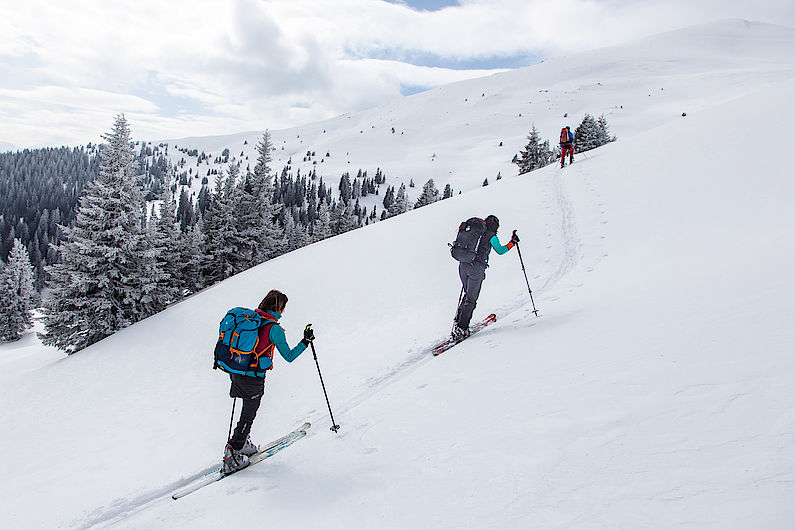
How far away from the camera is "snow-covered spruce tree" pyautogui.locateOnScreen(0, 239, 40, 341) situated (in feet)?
171

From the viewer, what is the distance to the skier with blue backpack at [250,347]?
5.00 m

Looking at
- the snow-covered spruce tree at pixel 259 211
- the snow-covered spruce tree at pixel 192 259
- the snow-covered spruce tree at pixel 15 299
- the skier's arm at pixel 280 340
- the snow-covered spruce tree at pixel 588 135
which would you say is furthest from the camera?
the snow-covered spruce tree at pixel 15 299

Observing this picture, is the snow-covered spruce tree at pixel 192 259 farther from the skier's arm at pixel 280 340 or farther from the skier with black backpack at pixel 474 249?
the skier's arm at pixel 280 340

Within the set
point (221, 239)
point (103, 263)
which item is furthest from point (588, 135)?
point (103, 263)

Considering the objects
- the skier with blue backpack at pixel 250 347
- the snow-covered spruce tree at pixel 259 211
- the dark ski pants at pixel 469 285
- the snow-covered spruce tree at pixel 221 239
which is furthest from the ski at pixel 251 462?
the snow-covered spruce tree at pixel 259 211

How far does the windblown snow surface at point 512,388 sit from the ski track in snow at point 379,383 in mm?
63

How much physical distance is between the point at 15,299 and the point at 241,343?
66707 millimetres

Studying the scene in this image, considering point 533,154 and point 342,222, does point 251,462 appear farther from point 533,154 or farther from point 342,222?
point 342,222

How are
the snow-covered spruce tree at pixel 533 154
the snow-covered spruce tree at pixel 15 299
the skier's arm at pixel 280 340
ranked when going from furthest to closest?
the snow-covered spruce tree at pixel 15 299
the snow-covered spruce tree at pixel 533 154
the skier's arm at pixel 280 340

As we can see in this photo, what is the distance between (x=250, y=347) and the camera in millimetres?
5023

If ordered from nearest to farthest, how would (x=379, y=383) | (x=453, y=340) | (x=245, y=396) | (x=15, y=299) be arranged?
(x=245, y=396) → (x=379, y=383) → (x=453, y=340) → (x=15, y=299)

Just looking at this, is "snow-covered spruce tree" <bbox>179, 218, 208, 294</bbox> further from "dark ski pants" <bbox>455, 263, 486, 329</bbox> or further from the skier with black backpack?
the skier with black backpack

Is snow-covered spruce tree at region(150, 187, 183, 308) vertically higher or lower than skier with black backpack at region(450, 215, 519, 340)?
higher

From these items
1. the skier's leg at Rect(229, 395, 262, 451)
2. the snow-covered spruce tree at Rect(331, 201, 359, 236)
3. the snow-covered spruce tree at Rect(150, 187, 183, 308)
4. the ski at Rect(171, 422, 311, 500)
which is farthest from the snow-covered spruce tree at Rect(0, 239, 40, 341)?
the skier's leg at Rect(229, 395, 262, 451)
